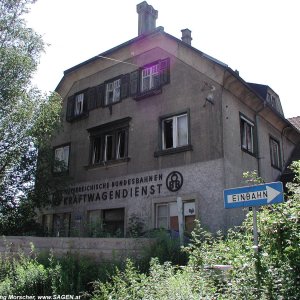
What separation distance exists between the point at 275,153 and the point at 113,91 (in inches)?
336

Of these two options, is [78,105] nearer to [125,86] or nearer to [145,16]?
[125,86]

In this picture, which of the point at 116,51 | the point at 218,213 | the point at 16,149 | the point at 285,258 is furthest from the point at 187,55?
the point at 285,258

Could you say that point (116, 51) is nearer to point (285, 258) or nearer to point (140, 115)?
point (140, 115)

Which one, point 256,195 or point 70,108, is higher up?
point 70,108

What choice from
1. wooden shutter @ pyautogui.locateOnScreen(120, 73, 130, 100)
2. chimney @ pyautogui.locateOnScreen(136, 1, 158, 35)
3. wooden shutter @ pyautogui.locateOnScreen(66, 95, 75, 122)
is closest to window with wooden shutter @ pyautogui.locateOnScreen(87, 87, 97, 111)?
wooden shutter @ pyautogui.locateOnScreen(66, 95, 75, 122)

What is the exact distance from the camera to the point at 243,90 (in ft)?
53.0

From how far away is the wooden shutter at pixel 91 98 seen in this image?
19.5 meters

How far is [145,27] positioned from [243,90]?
6.64 meters

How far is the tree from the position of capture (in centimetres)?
1529

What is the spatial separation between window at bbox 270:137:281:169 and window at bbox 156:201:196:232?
639 cm

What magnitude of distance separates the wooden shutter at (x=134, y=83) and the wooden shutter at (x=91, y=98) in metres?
2.55

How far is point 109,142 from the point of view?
18.4m

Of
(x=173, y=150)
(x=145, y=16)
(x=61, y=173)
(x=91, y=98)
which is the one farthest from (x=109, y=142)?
(x=145, y=16)

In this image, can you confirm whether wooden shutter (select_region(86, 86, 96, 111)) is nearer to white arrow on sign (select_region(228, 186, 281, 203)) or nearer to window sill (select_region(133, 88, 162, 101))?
window sill (select_region(133, 88, 162, 101))
